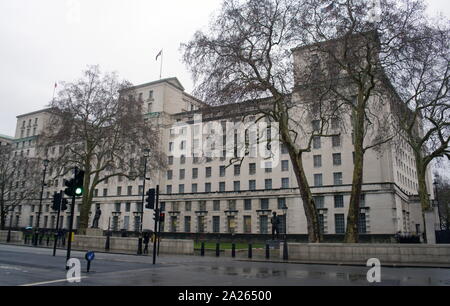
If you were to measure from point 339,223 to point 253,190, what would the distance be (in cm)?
1384

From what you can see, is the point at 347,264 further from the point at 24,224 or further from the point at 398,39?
the point at 24,224

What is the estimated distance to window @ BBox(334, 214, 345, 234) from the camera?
155 ft

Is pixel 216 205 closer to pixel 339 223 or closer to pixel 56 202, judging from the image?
pixel 339 223

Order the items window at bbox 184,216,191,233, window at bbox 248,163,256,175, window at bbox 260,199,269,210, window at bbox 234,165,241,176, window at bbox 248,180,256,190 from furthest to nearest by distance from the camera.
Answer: window at bbox 184,216,191,233, window at bbox 234,165,241,176, window at bbox 248,163,256,175, window at bbox 248,180,256,190, window at bbox 260,199,269,210

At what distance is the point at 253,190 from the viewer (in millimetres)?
54844

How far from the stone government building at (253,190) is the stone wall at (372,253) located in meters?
21.6

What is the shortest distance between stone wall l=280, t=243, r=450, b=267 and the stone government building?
21.6 m

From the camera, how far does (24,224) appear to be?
8275 centimetres

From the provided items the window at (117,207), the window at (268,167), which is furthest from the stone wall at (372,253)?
the window at (117,207)

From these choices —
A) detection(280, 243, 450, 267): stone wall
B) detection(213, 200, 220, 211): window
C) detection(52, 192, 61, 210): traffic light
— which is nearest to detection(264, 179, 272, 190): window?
detection(213, 200, 220, 211): window

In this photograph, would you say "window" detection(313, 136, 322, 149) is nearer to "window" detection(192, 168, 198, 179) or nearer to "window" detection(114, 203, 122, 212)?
"window" detection(192, 168, 198, 179)
